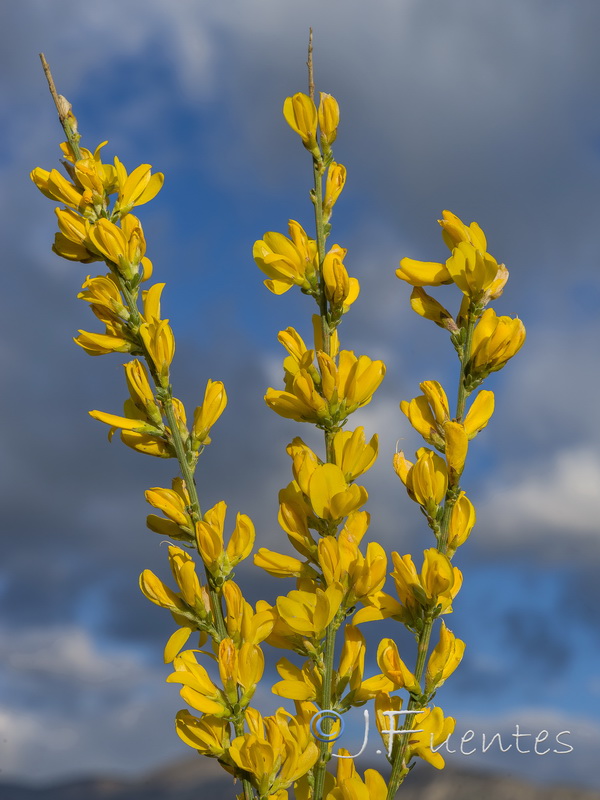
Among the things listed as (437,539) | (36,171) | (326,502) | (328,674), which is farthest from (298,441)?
(36,171)

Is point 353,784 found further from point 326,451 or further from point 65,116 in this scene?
point 65,116

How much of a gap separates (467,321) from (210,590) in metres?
0.74

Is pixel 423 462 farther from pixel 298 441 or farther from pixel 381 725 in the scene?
pixel 381 725

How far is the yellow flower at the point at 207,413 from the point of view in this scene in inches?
67.0

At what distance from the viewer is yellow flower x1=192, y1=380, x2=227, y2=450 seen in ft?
5.58

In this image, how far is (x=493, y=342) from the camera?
163cm

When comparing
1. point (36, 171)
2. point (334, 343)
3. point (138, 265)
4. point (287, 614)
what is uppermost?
point (36, 171)

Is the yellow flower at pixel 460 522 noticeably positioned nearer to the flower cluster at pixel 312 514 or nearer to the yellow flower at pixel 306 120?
the flower cluster at pixel 312 514

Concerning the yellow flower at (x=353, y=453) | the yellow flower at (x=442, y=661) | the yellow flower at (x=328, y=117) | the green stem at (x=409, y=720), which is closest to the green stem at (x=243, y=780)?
the green stem at (x=409, y=720)

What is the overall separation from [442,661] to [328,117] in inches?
43.9

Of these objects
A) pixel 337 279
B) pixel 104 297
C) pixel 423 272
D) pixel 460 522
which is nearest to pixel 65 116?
pixel 104 297

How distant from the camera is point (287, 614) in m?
1.60

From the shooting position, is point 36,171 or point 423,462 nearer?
point 423,462

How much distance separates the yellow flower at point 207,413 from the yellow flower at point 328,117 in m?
0.57
